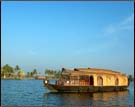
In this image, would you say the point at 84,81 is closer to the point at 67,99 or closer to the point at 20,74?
the point at 67,99

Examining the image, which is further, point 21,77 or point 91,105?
point 21,77

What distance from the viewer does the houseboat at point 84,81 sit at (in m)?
29.2

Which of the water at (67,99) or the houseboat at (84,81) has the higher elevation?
the houseboat at (84,81)

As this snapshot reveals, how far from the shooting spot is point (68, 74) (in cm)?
2975

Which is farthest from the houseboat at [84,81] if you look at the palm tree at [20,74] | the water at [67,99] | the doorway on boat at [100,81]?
the palm tree at [20,74]

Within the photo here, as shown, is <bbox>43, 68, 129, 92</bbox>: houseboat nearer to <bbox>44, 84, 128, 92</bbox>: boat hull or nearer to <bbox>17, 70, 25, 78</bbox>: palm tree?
<bbox>44, 84, 128, 92</bbox>: boat hull

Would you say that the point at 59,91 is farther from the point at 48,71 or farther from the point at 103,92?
the point at 48,71

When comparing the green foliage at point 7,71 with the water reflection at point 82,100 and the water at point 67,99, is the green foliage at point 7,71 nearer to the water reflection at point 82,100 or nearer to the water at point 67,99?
the water at point 67,99

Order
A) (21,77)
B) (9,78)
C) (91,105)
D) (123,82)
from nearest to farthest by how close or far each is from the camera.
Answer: (91,105), (123,82), (9,78), (21,77)

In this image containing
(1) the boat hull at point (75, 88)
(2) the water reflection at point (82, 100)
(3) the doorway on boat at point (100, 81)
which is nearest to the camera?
(2) the water reflection at point (82, 100)

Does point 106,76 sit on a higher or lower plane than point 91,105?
higher

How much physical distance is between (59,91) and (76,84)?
6.19 feet

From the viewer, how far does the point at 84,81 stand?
30234 mm

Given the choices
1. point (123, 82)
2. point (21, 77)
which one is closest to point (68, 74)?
point (123, 82)
